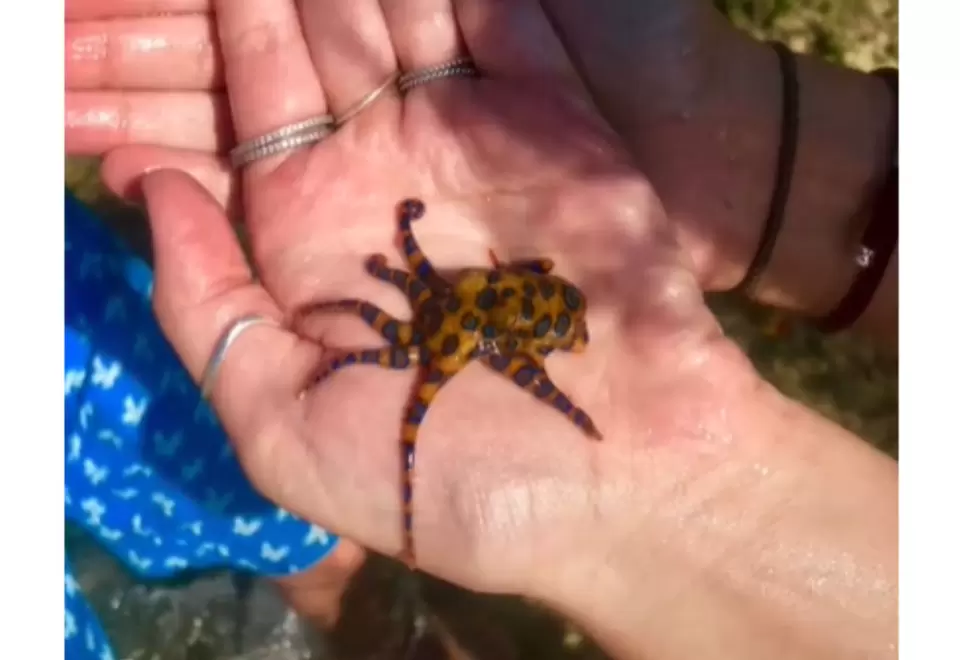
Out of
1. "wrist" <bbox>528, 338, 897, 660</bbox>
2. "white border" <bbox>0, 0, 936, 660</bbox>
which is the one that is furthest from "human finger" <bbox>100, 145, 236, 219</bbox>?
"wrist" <bbox>528, 338, 897, 660</bbox>

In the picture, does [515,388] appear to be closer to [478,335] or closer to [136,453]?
[478,335]

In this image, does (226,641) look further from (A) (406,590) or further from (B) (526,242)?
(B) (526,242)

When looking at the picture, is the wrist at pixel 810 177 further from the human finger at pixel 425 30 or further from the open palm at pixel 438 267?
the human finger at pixel 425 30
